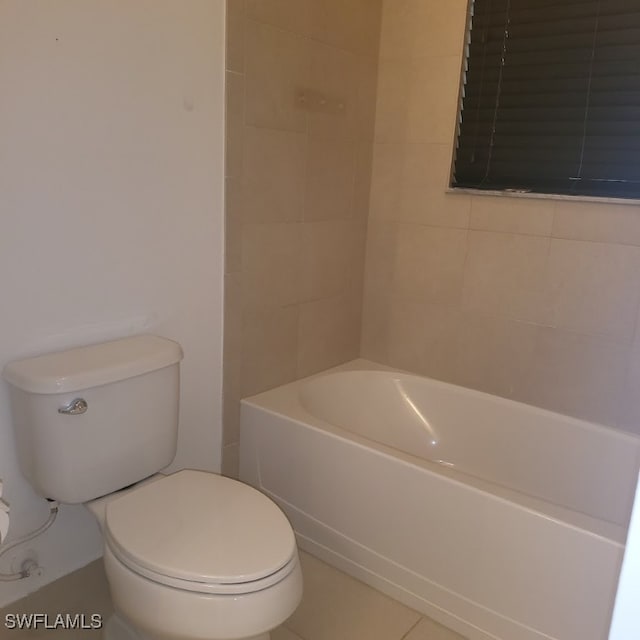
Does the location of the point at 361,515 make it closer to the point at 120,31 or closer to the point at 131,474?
the point at 131,474

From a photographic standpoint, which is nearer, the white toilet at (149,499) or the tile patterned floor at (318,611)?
the white toilet at (149,499)

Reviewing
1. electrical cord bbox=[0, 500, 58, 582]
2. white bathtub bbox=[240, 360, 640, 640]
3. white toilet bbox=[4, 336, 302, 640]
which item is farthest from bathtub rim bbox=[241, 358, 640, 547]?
electrical cord bbox=[0, 500, 58, 582]

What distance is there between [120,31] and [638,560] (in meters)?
1.64

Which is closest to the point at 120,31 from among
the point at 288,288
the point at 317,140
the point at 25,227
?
the point at 25,227

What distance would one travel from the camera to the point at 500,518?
1604mm

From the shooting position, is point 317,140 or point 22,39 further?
point 317,140

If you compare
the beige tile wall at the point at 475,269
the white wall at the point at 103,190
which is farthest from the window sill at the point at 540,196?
the white wall at the point at 103,190

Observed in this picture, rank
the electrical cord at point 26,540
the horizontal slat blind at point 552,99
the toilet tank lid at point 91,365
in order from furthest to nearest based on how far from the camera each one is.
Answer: the horizontal slat blind at point 552,99
the electrical cord at point 26,540
the toilet tank lid at point 91,365

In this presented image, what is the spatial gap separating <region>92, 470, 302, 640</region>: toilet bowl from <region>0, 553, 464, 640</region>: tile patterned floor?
0.34 meters

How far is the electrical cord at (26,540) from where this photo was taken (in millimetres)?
1643

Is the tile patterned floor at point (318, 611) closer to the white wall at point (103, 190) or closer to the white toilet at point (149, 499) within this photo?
the white wall at point (103, 190)

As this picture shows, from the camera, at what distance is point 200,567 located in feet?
4.20

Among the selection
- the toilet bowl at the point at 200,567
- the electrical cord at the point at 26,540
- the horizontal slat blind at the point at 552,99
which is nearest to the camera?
the toilet bowl at the point at 200,567

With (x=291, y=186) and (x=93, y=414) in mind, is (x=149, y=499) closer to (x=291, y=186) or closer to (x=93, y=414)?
(x=93, y=414)
